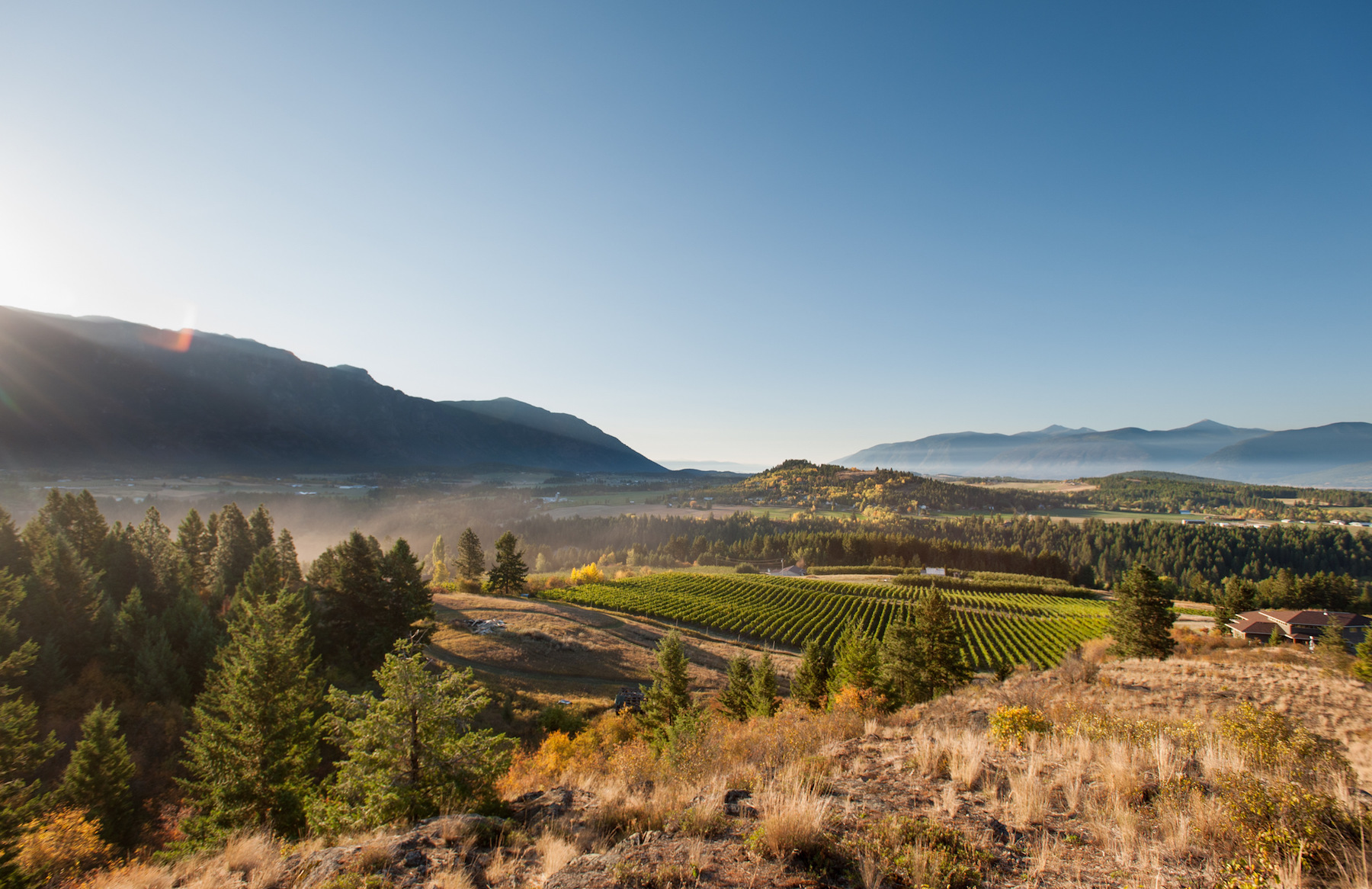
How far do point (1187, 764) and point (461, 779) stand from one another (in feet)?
43.6

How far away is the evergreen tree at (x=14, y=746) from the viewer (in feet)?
35.7

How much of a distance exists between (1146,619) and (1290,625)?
43661mm

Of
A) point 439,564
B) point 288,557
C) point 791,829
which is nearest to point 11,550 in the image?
point 288,557

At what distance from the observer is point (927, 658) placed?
26578 mm

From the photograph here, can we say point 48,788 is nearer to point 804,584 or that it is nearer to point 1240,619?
point 804,584

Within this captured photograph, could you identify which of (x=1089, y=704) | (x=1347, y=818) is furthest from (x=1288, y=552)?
(x=1347, y=818)

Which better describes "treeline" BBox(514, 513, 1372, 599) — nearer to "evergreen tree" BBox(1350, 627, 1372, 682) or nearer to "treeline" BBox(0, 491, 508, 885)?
"evergreen tree" BBox(1350, 627, 1372, 682)

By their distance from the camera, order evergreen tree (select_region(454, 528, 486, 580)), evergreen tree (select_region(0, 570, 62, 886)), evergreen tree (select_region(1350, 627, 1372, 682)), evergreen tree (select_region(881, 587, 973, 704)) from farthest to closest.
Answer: evergreen tree (select_region(454, 528, 486, 580)), evergreen tree (select_region(881, 587, 973, 704)), evergreen tree (select_region(1350, 627, 1372, 682)), evergreen tree (select_region(0, 570, 62, 886))

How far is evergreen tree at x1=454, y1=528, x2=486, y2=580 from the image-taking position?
256ft

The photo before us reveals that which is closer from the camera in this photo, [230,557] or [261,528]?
[230,557]

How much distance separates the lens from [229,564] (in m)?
51.2

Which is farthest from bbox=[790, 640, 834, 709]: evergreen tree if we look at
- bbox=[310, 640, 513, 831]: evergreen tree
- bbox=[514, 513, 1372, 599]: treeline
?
bbox=[514, 513, 1372, 599]: treeline

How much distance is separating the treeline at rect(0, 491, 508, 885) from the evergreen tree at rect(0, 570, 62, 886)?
10 centimetres

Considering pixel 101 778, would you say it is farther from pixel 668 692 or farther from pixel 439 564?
pixel 439 564
